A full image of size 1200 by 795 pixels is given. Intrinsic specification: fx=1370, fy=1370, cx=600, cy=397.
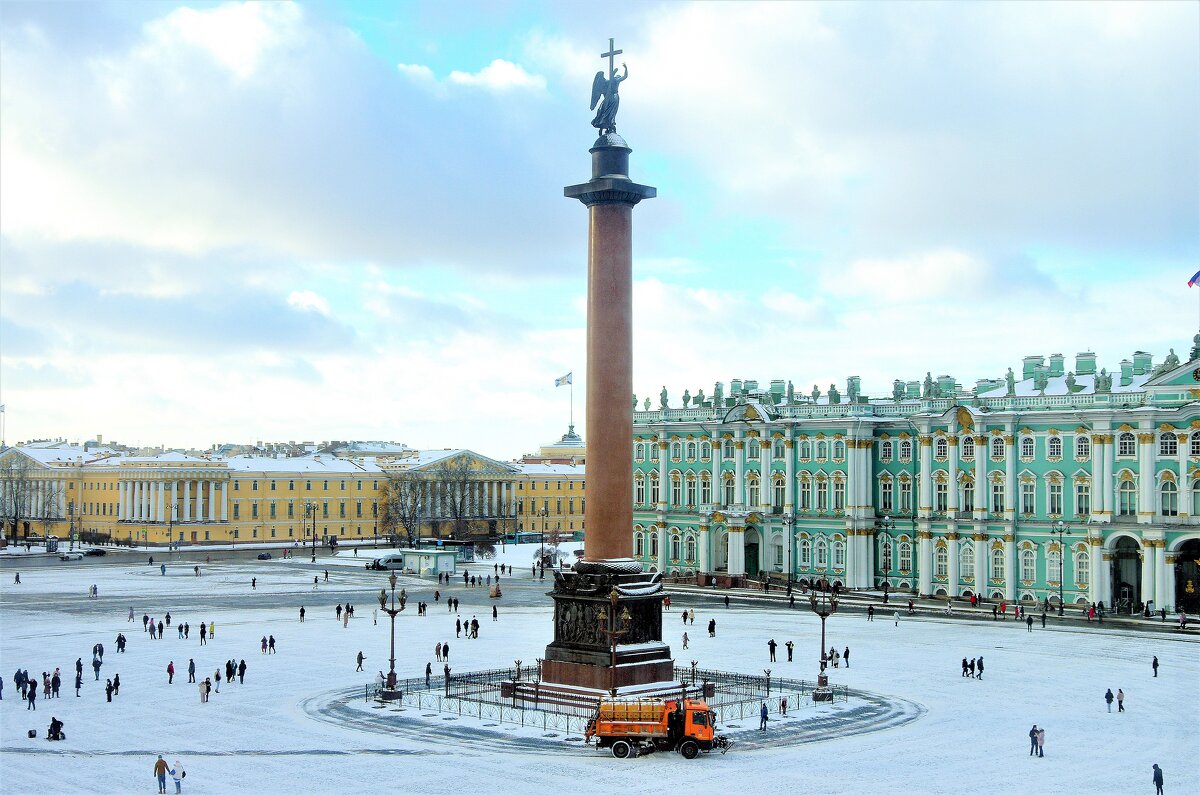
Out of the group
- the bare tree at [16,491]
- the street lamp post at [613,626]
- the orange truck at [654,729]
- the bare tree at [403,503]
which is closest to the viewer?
the orange truck at [654,729]

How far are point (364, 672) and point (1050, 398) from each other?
143 feet

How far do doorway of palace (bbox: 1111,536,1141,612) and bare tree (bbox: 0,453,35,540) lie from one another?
11277cm

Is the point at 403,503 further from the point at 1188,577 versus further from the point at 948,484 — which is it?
the point at 1188,577

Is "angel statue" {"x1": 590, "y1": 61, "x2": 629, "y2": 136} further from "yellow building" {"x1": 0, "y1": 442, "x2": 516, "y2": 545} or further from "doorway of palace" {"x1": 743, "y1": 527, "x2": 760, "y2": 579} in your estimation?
"yellow building" {"x1": 0, "y1": 442, "x2": 516, "y2": 545}

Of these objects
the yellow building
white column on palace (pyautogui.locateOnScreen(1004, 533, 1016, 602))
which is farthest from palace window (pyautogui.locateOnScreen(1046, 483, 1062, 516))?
the yellow building

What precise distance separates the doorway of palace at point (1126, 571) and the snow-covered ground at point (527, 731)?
8.60 m

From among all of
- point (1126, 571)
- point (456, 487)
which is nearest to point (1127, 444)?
point (1126, 571)

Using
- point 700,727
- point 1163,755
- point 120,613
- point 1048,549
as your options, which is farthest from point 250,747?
point 1048,549

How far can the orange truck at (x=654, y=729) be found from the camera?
3503 cm

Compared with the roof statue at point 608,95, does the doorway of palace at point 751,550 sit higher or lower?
lower

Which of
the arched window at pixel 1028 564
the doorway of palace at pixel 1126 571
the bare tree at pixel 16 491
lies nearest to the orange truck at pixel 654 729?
the doorway of palace at pixel 1126 571

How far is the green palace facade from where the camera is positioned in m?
70.6

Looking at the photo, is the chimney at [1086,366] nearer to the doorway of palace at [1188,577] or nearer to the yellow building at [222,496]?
the doorway of palace at [1188,577]

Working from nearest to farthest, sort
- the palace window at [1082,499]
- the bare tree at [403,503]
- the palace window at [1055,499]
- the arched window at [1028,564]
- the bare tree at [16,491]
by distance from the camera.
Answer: the palace window at [1082,499], the palace window at [1055,499], the arched window at [1028,564], the bare tree at [403,503], the bare tree at [16,491]
